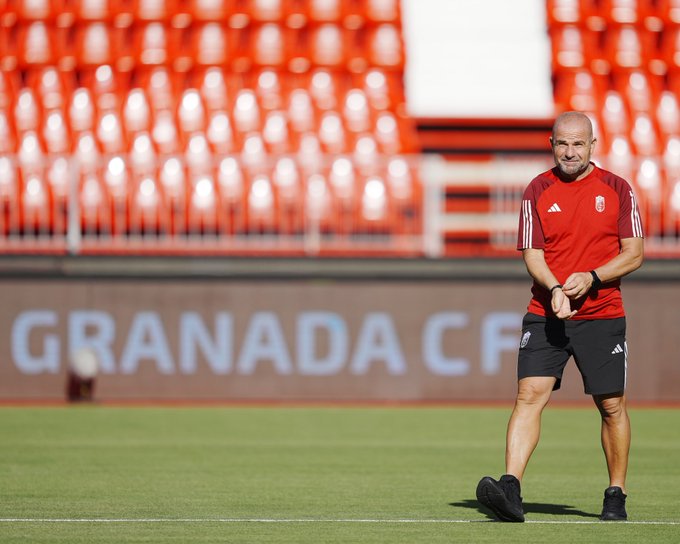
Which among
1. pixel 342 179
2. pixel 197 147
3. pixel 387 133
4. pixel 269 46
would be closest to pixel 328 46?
pixel 269 46

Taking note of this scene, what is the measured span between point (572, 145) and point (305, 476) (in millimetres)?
2816

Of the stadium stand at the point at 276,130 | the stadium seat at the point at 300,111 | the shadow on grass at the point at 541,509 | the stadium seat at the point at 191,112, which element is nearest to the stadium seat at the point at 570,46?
the stadium stand at the point at 276,130

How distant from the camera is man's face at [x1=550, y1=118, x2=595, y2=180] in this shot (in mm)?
6055

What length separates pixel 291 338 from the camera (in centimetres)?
1360

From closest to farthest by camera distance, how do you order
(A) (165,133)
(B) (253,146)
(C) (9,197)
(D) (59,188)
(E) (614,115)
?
(C) (9,197), (D) (59,188), (B) (253,146), (A) (165,133), (E) (614,115)

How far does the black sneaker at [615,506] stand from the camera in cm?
620

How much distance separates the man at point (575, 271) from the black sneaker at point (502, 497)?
4 centimetres

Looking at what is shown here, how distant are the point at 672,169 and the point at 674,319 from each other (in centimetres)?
151

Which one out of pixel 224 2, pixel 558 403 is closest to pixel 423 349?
pixel 558 403

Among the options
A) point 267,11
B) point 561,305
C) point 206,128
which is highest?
point 267,11

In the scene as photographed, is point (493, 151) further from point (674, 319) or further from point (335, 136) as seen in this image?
point (674, 319)

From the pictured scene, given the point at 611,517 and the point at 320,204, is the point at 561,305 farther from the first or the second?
the point at 320,204

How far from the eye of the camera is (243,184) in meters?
14.3

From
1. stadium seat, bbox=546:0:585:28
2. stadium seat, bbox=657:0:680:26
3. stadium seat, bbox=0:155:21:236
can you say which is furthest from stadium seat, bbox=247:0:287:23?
stadium seat, bbox=657:0:680:26
